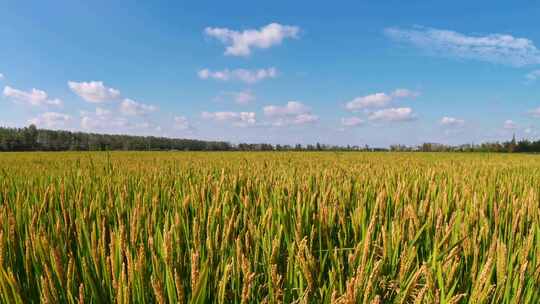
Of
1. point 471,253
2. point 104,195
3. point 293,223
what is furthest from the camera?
point 104,195

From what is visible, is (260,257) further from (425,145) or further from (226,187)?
(425,145)

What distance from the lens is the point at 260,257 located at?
1.38 m

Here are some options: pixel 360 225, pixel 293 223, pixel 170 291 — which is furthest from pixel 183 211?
pixel 170 291

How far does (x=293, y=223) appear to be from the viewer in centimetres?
165

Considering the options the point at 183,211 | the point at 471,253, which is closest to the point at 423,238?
the point at 471,253

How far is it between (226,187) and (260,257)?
3.87ft

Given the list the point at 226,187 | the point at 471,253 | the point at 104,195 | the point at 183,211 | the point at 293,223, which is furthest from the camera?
the point at 226,187

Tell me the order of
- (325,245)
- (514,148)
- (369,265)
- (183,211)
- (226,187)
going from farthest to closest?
(514,148), (226,187), (183,211), (325,245), (369,265)

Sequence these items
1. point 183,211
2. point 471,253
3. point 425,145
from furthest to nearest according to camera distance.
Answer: point 425,145, point 183,211, point 471,253

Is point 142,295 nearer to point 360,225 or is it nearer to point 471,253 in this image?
point 360,225

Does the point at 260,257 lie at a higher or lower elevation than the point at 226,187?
lower

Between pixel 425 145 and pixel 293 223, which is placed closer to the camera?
pixel 293 223

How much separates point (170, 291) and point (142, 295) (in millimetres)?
99

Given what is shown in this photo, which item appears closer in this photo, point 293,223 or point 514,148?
point 293,223
